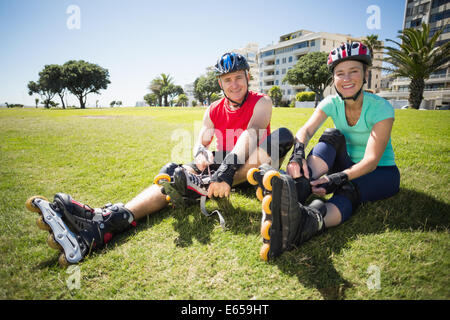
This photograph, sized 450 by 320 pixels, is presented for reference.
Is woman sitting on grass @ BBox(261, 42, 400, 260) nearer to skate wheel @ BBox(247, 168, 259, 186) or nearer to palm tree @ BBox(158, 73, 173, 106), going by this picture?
skate wheel @ BBox(247, 168, 259, 186)

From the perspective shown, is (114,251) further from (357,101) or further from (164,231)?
(357,101)

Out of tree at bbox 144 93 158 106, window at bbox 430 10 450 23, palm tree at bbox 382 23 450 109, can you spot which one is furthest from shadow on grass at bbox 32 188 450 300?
tree at bbox 144 93 158 106

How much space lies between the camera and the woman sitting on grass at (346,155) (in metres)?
2.29

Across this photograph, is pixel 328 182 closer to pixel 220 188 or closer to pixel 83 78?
pixel 220 188

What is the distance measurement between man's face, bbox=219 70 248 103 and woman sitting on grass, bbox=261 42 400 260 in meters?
1.06

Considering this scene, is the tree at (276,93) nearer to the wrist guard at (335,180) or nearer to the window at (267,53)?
the window at (267,53)

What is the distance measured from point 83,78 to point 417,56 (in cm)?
6723

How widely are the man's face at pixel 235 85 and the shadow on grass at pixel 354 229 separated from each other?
2145 mm

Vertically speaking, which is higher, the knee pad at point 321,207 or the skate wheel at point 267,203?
the skate wheel at point 267,203

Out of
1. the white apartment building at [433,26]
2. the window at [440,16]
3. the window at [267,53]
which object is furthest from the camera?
the window at [267,53]

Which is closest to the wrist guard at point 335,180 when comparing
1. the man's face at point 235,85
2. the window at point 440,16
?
the man's face at point 235,85

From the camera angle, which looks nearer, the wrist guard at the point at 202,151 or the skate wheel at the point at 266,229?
the skate wheel at the point at 266,229
